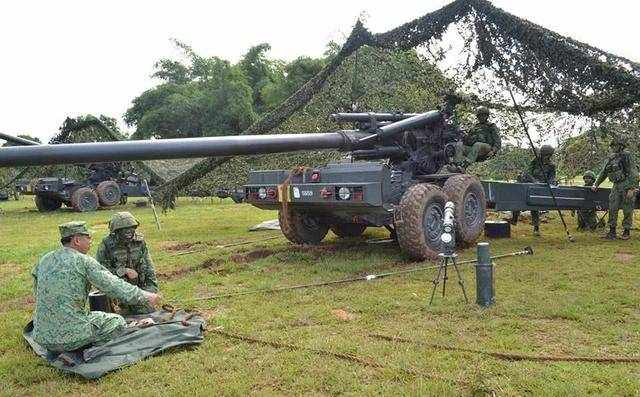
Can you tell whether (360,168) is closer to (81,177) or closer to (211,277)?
(211,277)

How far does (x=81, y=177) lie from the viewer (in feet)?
71.5

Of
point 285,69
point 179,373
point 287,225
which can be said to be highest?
point 285,69

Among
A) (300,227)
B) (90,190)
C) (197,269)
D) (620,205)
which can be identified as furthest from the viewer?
(90,190)

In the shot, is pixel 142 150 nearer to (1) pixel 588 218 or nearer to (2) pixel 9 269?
(2) pixel 9 269

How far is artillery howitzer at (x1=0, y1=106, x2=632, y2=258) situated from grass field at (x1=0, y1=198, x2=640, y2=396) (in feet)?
1.70

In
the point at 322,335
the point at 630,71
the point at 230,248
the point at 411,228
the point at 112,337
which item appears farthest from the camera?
the point at 230,248

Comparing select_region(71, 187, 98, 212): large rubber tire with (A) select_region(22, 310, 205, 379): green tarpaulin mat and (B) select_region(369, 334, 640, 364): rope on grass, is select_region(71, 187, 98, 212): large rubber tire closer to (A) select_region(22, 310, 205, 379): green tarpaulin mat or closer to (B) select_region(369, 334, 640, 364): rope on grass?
(A) select_region(22, 310, 205, 379): green tarpaulin mat

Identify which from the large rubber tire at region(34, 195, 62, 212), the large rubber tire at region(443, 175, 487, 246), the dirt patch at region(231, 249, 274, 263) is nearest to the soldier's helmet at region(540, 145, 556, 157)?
the large rubber tire at region(443, 175, 487, 246)

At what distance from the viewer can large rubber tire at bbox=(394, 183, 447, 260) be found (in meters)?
7.45

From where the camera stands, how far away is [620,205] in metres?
9.91

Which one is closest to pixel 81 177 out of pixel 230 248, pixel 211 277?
pixel 230 248

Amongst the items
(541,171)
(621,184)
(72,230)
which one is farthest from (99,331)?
(541,171)

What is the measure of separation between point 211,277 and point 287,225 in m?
2.01

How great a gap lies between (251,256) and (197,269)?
0.94 meters
